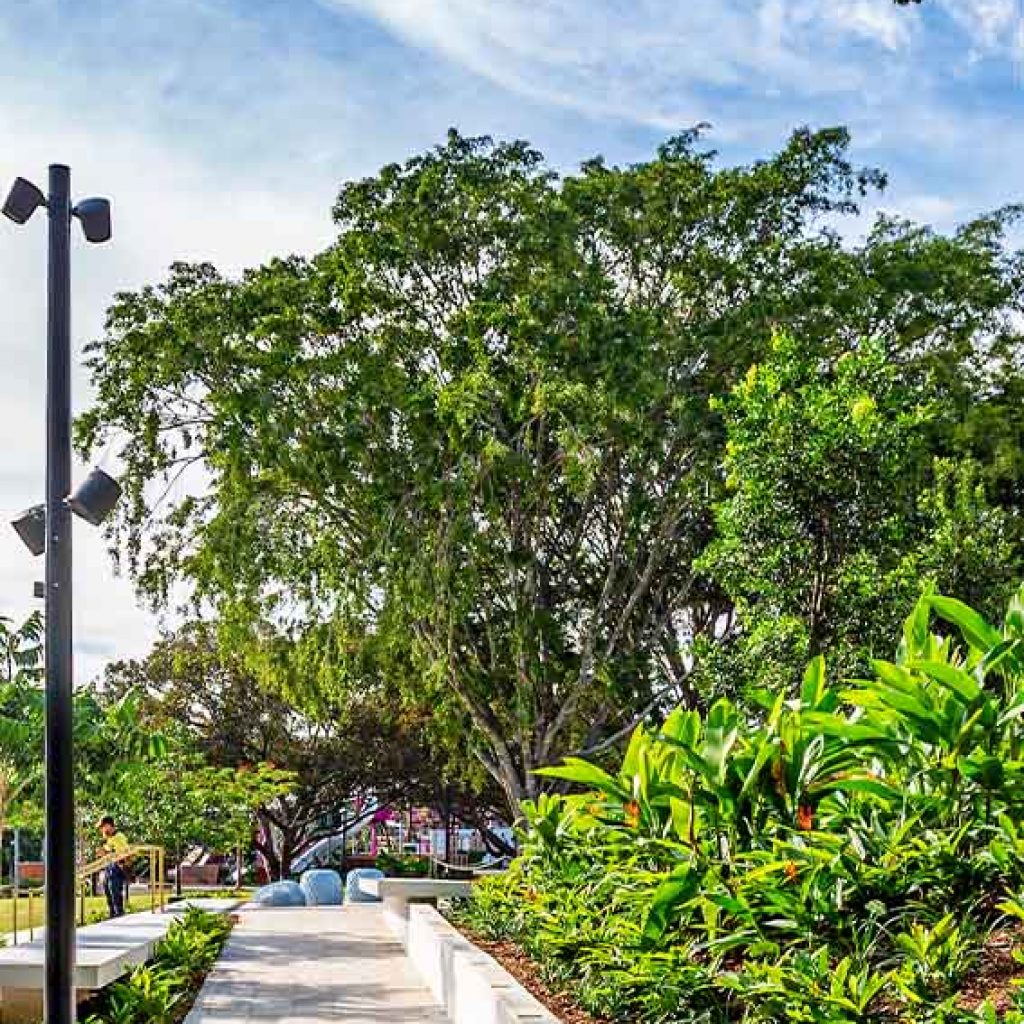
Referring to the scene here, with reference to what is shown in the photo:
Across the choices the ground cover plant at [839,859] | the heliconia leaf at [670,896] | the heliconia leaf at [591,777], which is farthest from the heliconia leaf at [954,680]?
the heliconia leaf at [591,777]

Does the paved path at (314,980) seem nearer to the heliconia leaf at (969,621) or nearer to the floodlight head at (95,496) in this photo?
the floodlight head at (95,496)

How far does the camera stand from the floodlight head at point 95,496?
28.9 feet

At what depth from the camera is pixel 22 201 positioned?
364 inches

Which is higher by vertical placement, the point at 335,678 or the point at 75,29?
the point at 75,29

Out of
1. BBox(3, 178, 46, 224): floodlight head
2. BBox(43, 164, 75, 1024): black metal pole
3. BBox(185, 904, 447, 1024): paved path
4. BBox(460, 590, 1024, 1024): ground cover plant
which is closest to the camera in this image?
BBox(460, 590, 1024, 1024): ground cover plant

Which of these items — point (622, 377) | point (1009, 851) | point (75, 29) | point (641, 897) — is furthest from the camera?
point (622, 377)

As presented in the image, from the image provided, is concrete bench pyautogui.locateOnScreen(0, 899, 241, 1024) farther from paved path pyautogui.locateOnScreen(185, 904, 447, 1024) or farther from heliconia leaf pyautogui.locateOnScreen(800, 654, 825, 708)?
heliconia leaf pyautogui.locateOnScreen(800, 654, 825, 708)

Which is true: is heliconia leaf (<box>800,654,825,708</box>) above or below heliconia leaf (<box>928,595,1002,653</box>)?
below

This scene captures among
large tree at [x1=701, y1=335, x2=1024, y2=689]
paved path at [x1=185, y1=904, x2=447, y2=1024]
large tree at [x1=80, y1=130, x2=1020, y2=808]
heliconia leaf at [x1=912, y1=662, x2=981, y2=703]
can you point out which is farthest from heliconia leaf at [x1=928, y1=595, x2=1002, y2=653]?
large tree at [x1=80, y1=130, x2=1020, y2=808]

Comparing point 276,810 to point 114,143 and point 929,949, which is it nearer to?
point 114,143

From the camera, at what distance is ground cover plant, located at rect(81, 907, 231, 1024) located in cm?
1030

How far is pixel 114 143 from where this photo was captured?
36.6 feet

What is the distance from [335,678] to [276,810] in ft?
66.7

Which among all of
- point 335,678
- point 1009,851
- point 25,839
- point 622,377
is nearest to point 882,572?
point 622,377
